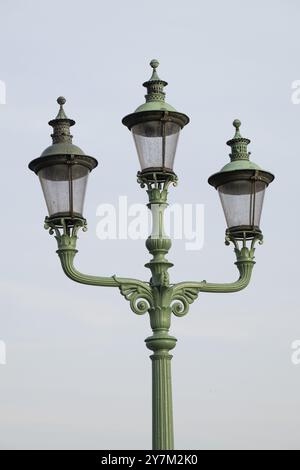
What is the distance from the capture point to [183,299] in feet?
52.6

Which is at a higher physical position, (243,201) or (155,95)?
(155,95)

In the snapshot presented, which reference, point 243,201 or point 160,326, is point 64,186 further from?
point 243,201

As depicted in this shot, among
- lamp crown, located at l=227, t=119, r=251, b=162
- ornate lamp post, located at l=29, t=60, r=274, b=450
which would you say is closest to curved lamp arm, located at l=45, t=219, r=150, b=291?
ornate lamp post, located at l=29, t=60, r=274, b=450

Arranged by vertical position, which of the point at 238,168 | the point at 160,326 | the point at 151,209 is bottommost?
the point at 160,326

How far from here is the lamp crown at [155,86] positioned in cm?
1631

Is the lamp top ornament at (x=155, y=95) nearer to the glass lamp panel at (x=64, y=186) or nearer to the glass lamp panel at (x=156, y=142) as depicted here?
the glass lamp panel at (x=156, y=142)

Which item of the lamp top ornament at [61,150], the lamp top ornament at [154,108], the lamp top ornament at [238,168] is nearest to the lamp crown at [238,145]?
the lamp top ornament at [238,168]

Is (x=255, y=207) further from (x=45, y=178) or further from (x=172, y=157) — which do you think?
(x=45, y=178)

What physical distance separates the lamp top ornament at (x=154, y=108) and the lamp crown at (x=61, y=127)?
594mm

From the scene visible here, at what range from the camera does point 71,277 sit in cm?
1590

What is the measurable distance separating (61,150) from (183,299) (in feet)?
6.15

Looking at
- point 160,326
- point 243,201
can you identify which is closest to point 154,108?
point 243,201
